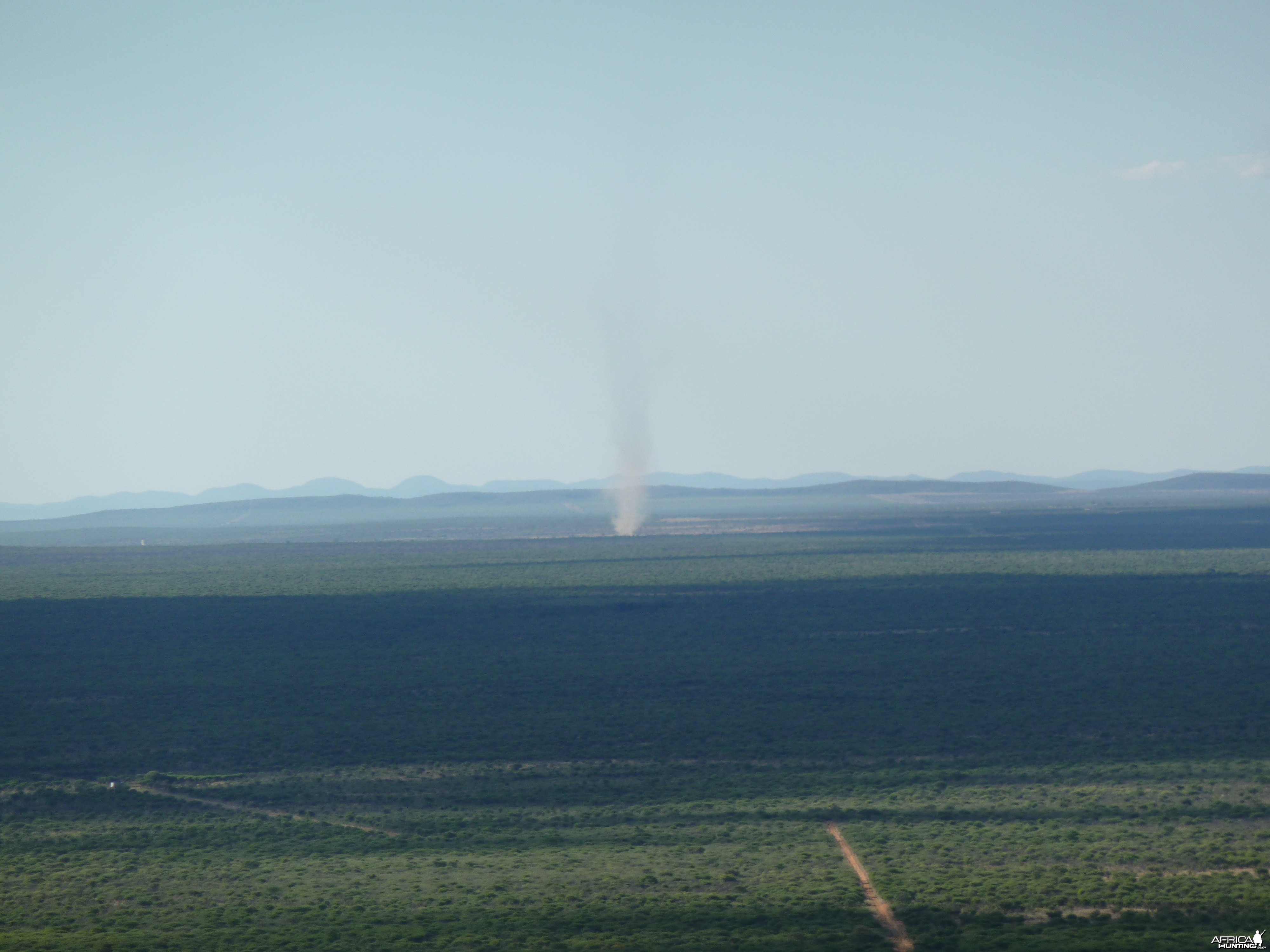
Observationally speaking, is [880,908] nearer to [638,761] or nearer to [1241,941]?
[1241,941]

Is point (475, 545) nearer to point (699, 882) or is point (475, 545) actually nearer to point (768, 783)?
point (768, 783)

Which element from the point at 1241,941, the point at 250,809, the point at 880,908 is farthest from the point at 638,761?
the point at 1241,941

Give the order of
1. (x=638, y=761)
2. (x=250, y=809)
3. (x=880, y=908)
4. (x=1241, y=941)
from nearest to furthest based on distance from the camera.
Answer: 1. (x=1241, y=941)
2. (x=880, y=908)
3. (x=250, y=809)
4. (x=638, y=761)

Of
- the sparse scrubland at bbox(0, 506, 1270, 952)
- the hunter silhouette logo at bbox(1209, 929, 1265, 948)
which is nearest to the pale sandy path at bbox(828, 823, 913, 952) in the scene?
the sparse scrubland at bbox(0, 506, 1270, 952)

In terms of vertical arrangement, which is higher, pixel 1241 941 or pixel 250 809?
pixel 250 809

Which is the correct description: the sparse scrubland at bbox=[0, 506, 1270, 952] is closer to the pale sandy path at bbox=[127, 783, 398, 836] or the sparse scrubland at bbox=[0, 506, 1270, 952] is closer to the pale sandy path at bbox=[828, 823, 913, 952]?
the pale sandy path at bbox=[127, 783, 398, 836]

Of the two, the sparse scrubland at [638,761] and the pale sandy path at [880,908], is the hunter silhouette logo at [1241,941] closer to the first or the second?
the sparse scrubland at [638,761]

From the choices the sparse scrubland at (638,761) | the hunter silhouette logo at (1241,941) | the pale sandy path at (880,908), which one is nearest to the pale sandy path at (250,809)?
the sparse scrubland at (638,761)
